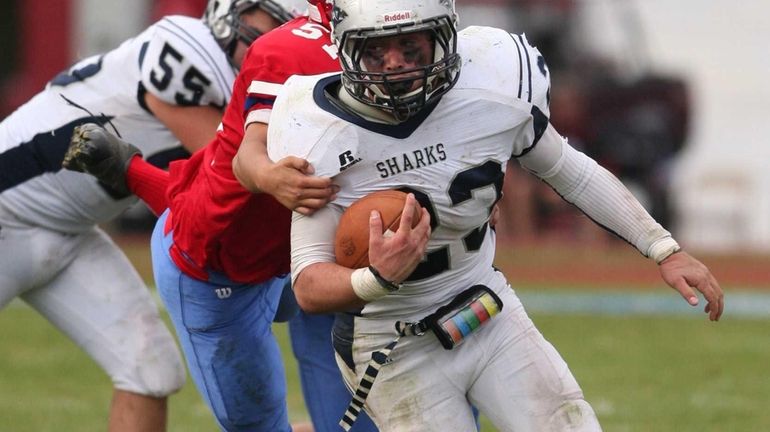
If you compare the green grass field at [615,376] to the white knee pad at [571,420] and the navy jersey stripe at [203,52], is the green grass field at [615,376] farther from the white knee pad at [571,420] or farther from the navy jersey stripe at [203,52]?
the white knee pad at [571,420]

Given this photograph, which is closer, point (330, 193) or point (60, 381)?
point (330, 193)

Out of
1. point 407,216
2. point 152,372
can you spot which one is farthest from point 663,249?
point 152,372

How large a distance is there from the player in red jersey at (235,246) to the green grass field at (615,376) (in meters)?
1.75

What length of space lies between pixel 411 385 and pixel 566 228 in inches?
423

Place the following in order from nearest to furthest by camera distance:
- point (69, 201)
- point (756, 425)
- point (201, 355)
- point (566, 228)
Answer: point (201, 355)
point (69, 201)
point (756, 425)
point (566, 228)

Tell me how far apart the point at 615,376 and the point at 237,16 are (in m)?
3.47

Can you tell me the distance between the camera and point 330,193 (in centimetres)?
335

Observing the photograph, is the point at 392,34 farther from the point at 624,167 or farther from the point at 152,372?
the point at 624,167

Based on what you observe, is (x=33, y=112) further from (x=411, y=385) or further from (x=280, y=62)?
(x=411, y=385)

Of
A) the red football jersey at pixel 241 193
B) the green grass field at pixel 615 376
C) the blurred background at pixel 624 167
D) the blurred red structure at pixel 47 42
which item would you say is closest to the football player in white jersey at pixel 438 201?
the red football jersey at pixel 241 193

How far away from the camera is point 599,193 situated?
3.68 meters

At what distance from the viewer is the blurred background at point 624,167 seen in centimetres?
828

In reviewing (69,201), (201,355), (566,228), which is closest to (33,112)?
(69,201)

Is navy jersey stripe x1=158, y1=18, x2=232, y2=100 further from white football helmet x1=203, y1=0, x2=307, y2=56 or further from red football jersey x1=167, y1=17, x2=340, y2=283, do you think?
red football jersey x1=167, y1=17, x2=340, y2=283
